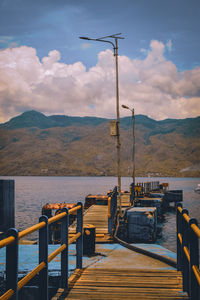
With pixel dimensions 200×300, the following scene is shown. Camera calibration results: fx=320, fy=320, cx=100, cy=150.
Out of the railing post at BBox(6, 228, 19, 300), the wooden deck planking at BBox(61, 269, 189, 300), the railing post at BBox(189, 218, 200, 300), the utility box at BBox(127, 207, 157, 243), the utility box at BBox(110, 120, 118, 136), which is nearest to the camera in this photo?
the railing post at BBox(6, 228, 19, 300)

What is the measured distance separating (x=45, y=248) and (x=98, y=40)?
13672mm

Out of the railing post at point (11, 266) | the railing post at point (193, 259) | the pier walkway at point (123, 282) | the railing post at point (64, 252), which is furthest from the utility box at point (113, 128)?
the railing post at point (11, 266)

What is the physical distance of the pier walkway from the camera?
16.8ft

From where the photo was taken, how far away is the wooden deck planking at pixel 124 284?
16.8 feet

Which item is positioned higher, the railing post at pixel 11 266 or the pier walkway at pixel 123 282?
the railing post at pixel 11 266

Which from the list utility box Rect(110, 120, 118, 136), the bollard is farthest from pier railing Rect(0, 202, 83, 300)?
utility box Rect(110, 120, 118, 136)

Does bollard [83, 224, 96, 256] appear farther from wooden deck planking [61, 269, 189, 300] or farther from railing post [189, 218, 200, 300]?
railing post [189, 218, 200, 300]

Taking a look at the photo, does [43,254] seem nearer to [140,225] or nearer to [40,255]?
[40,255]

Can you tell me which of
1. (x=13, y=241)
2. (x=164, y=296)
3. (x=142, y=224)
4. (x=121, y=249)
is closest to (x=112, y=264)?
(x=121, y=249)

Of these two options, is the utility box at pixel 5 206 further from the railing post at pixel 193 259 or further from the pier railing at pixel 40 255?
the railing post at pixel 193 259

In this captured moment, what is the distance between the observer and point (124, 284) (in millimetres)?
5664

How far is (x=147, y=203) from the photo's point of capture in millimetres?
34094

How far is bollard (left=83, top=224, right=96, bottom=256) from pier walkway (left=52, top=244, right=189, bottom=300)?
0.68 m

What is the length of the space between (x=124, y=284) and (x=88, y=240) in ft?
8.64
